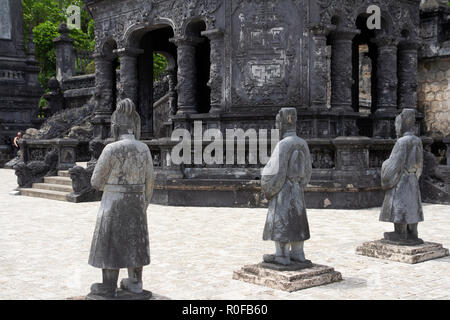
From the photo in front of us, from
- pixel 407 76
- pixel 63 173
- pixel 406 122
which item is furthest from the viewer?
pixel 63 173

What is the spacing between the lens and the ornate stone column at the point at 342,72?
13625 millimetres

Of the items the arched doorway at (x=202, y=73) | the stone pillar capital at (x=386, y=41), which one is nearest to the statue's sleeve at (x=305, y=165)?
the stone pillar capital at (x=386, y=41)

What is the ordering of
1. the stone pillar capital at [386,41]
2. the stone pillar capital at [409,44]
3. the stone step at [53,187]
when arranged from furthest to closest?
the stone pillar capital at [409,44], the stone step at [53,187], the stone pillar capital at [386,41]

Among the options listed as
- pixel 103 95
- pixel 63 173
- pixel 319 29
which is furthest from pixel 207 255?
pixel 103 95

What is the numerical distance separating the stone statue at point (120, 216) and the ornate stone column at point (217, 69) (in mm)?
8625

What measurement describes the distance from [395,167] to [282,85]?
20.4 feet

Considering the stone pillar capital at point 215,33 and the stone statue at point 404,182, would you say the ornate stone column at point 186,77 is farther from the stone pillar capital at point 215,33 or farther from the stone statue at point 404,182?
the stone statue at point 404,182

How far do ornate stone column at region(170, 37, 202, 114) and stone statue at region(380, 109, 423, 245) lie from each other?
7479 mm

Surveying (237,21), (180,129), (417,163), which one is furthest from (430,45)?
(417,163)

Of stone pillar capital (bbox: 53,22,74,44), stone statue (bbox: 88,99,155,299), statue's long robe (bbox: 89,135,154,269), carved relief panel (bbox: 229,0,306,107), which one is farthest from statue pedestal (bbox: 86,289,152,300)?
stone pillar capital (bbox: 53,22,74,44)

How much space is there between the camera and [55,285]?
602 centimetres

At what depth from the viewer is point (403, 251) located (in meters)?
7.27

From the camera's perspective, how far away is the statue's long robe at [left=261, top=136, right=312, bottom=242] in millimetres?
6035

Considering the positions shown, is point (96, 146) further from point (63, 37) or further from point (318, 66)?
point (63, 37)
